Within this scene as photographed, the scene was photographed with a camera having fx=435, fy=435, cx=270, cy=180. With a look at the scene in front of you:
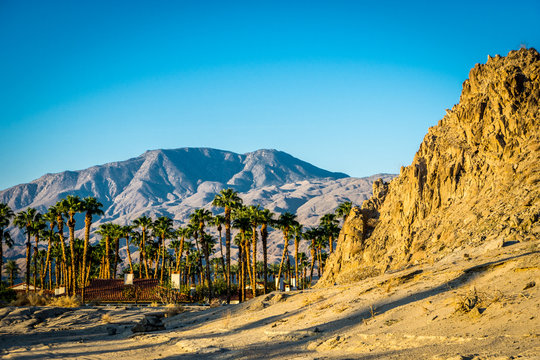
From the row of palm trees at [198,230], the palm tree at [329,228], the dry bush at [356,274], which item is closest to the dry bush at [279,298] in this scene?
the dry bush at [356,274]

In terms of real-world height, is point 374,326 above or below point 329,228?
below

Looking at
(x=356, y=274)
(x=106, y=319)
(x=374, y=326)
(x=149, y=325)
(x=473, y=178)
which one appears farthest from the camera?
(x=356, y=274)

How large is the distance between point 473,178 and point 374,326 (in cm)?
3058

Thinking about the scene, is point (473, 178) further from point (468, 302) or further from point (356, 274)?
point (468, 302)

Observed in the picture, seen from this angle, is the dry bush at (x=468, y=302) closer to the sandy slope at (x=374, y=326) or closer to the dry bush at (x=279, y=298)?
the sandy slope at (x=374, y=326)

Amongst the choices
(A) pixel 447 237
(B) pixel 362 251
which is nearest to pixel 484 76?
(A) pixel 447 237

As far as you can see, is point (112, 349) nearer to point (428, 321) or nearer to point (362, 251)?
point (428, 321)

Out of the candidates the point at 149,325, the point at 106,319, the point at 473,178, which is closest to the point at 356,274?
the point at 473,178

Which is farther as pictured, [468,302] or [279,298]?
[279,298]

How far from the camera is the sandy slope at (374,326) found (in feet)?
37.8

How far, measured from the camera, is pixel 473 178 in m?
41.2

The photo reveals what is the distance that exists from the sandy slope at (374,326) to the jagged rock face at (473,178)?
33.7ft

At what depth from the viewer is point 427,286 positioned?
1875 centimetres

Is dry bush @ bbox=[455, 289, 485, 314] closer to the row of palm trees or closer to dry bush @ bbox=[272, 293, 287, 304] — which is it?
dry bush @ bbox=[272, 293, 287, 304]
